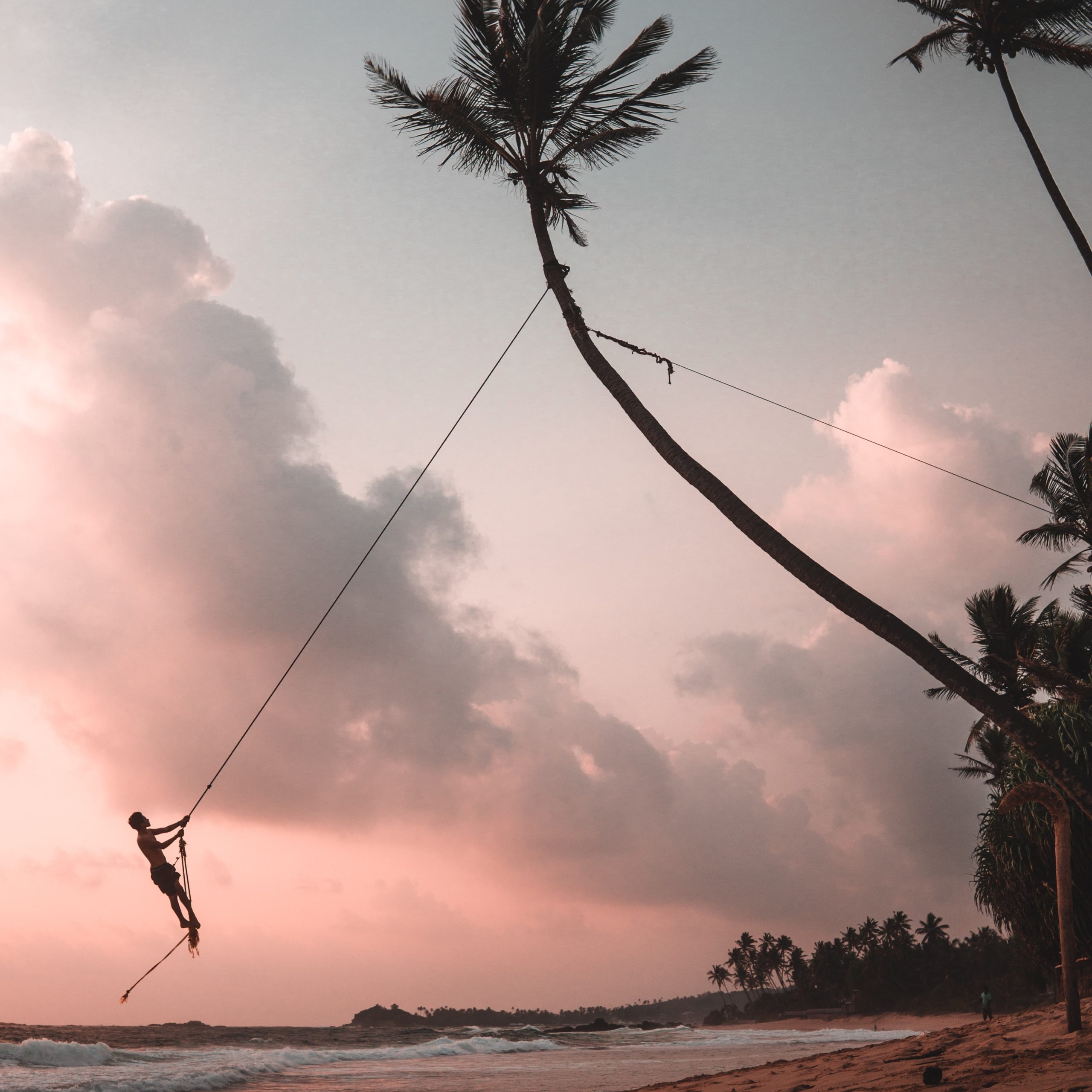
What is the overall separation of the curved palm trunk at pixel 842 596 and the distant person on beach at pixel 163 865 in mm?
7181

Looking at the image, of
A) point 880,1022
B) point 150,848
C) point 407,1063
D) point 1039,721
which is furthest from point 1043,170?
point 880,1022

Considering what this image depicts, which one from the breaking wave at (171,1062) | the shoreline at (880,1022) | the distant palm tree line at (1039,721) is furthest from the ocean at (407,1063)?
the shoreline at (880,1022)

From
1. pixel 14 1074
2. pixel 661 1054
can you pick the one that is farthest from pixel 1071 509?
pixel 14 1074

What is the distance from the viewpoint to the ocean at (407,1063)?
21.5 meters

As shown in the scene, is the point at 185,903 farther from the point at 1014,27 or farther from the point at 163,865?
the point at 1014,27

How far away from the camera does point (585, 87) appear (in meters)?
11.3

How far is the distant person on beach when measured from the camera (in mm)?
10320

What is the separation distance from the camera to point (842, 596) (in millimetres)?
7555

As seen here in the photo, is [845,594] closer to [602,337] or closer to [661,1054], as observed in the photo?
[602,337]

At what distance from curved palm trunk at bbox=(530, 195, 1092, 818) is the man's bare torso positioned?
24.4ft

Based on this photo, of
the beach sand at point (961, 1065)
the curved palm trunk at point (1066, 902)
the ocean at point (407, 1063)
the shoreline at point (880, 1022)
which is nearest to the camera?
the beach sand at point (961, 1065)

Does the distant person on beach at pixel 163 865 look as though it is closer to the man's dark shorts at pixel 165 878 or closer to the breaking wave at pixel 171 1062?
the man's dark shorts at pixel 165 878

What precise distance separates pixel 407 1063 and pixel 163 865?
25148 millimetres

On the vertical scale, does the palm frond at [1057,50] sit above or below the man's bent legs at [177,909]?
above
